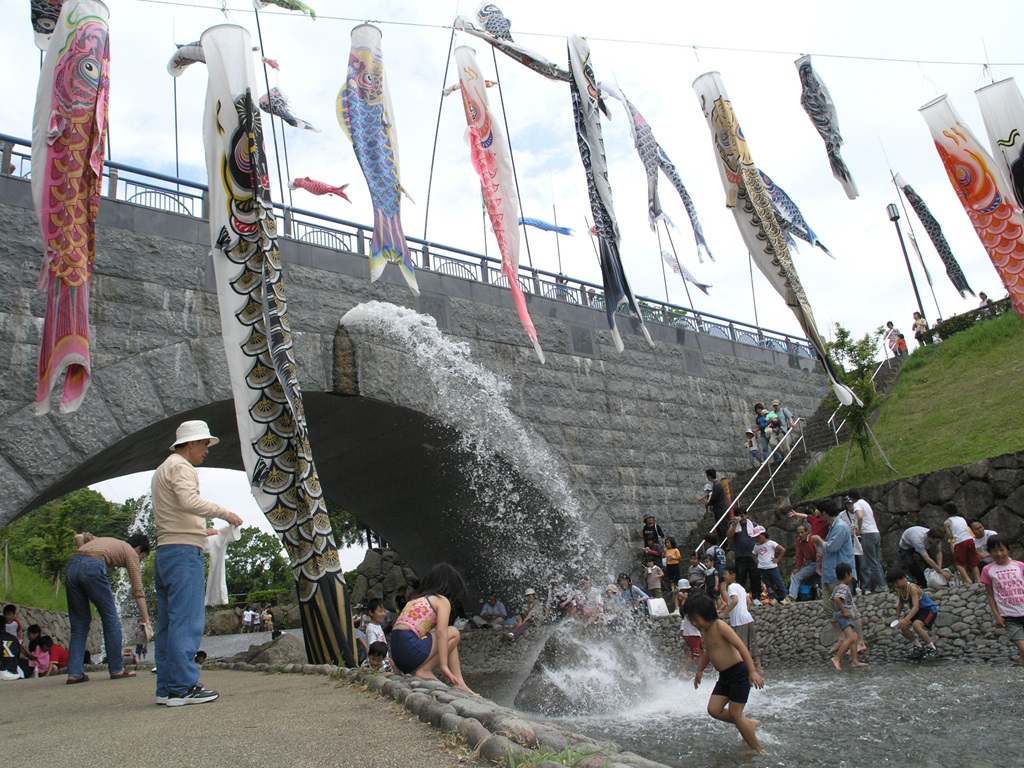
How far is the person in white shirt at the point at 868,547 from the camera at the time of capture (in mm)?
9664

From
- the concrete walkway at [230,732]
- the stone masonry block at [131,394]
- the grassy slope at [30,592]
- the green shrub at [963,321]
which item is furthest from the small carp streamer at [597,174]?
the grassy slope at [30,592]

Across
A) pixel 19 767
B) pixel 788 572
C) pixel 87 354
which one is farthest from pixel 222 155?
pixel 788 572

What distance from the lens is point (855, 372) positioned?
14539mm

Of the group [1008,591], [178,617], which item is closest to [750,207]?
[1008,591]

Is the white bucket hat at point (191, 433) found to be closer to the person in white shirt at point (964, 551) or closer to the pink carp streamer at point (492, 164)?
the pink carp streamer at point (492, 164)

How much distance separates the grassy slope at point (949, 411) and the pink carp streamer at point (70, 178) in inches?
438

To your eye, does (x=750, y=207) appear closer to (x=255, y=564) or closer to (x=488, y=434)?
(x=488, y=434)

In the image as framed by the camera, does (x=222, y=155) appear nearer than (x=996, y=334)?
Yes

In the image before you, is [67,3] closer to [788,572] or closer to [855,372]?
[788,572]

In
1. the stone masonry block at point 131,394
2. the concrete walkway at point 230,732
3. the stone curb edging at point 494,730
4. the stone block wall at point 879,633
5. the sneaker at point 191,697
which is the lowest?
the stone block wall at point 879,633

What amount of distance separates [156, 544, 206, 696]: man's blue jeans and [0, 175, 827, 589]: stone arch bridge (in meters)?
3.61

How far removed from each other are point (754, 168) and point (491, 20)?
4472mm

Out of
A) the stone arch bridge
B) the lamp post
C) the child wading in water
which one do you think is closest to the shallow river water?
the child wading in water

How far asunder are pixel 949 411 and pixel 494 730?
14.5 metres
